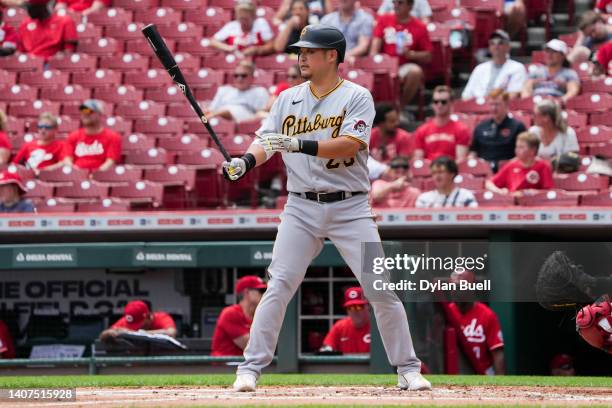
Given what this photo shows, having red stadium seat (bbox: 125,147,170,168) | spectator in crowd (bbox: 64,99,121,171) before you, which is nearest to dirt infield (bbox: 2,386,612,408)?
red stadium seat (bbox: 125,147,170,168)

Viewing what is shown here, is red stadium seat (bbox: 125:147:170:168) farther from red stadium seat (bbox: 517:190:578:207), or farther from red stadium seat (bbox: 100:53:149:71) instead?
red stadium seat (bbox: 517:190:578:207)

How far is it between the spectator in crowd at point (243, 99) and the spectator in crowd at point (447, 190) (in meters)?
2.84

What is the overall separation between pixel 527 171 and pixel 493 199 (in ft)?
1.48

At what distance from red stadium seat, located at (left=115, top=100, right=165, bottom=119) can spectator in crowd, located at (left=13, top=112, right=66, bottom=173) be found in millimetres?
920

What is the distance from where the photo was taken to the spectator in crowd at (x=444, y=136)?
36.2ft

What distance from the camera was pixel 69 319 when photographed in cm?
1009

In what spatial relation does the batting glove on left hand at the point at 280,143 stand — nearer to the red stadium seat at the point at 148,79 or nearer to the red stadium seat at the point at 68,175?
the red stadium seat at the point at 68,175

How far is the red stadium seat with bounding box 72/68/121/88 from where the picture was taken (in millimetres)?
13422

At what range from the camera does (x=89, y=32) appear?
46.9 feet

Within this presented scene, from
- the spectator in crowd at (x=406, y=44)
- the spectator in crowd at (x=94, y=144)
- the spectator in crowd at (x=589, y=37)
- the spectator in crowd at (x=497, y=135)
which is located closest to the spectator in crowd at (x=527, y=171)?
the spectator in crowd at (x=497, y=135)

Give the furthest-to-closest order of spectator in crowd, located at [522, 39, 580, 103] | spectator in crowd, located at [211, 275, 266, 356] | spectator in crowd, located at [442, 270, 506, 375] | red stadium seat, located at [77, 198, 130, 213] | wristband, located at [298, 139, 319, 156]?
spectator in crowd, located at [522, 39, 580, 103], red stadium seat, located at [77, 198, 130, 213], spectator in crowd, located at [211, 275, 266, 356], spectator in crowd, located at [442, 270, 506, 375], wristband, located at [298, 139, 319, 156]

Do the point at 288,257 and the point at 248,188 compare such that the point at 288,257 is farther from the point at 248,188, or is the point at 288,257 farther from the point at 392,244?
the point at 248,188

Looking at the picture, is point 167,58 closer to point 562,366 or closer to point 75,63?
point 562,366

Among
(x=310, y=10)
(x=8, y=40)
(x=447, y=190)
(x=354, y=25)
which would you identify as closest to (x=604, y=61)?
(x=354, y=25)
